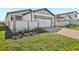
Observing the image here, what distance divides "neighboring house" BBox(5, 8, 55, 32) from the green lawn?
0.36ft

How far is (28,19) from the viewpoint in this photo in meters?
1.93

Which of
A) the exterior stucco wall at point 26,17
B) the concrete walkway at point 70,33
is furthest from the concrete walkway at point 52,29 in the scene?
the exterior stucco wall at point 26,17

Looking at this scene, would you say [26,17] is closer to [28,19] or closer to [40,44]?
[28,19]

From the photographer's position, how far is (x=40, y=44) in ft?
6.19

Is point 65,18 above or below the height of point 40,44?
above

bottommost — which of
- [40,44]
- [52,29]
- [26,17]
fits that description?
[40,44]

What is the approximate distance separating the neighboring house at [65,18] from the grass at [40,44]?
0.48ft

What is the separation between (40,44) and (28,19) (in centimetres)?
26

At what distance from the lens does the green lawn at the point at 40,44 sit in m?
1.88

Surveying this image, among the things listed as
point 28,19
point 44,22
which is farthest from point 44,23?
point 28,19

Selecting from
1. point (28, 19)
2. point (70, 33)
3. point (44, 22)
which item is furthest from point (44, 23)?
point (70, 33)

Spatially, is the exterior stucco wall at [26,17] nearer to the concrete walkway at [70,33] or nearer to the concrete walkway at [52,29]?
the concrete walkway at [52,29]
